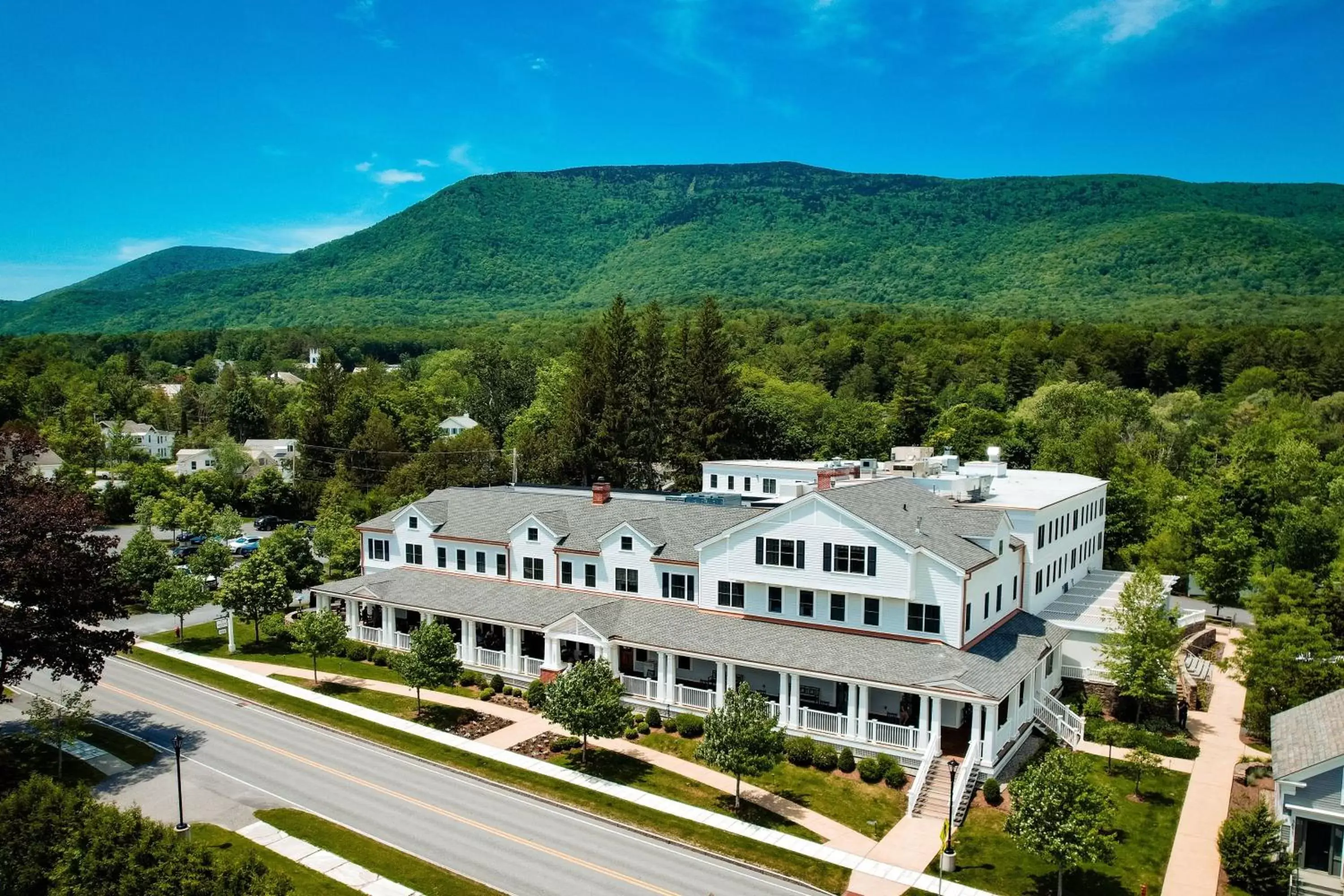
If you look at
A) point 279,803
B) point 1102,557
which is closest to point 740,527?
point 279,803

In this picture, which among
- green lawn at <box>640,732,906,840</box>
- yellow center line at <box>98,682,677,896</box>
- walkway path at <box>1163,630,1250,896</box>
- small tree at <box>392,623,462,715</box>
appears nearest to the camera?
yellow center line at <box>98,682,677,896</box>

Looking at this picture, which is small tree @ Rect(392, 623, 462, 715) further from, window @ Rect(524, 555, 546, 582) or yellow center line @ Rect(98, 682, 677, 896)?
window @ Rect(524, 555, 546, 582)

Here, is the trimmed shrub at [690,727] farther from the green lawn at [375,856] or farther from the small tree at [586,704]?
the green lawn at [375,856]

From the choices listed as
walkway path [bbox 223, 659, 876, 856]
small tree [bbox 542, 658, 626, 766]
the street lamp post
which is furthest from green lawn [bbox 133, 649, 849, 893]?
the street lamp post

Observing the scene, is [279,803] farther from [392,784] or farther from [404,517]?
[404,517]

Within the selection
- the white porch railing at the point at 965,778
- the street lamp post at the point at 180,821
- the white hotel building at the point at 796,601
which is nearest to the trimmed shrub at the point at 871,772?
the white hotel building at the point at 796,601

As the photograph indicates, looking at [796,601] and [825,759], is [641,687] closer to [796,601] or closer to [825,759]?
[796,601]
